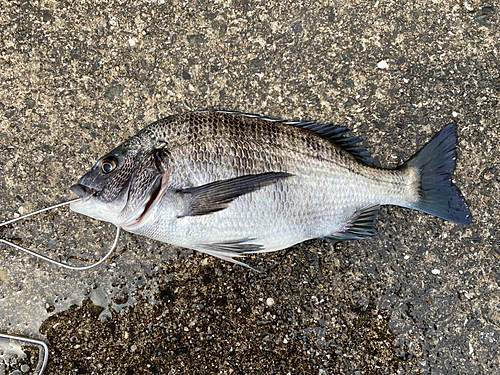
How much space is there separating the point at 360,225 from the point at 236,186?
0.83 m

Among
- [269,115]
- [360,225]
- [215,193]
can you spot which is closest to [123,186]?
[215,193]

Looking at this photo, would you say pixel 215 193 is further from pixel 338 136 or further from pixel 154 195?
pixel 338 136

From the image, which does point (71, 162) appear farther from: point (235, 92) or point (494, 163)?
point (494, 163)

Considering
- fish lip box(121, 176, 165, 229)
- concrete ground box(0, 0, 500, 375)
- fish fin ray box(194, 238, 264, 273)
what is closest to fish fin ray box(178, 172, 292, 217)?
fish lip box(121, 176, 165, 229)

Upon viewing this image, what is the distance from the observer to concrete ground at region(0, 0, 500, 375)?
229 cm

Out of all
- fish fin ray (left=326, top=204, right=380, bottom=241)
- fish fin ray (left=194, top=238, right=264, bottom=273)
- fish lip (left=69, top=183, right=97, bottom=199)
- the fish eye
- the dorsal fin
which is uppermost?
the fish eye

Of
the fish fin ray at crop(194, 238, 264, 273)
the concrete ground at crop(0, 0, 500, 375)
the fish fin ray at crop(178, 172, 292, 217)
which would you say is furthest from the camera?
the concrete ground at crop(0, 0, 500, 375)

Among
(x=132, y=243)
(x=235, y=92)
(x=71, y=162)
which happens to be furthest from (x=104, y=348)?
(x=235, y=92)

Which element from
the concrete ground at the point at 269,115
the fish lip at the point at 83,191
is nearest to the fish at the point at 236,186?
the fish lip at the point at 83,191

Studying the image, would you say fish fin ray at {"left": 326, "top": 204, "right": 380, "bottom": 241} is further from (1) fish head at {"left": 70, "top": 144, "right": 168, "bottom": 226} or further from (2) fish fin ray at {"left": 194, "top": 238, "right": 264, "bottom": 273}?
(1) fish head at {"left": 70, "top": 144, "right": 168, "bottom": 226}

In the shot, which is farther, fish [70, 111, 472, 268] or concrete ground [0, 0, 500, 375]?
concrete ground [0, 0, 500, 375]

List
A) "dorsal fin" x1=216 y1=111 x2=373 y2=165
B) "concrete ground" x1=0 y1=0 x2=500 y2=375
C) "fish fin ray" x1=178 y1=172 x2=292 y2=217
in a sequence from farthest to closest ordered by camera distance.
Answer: "concrete ground" x1=0 y1=0 x2=500 y2=375 < "dorsal fin" x1=216 y1=111 x2=373 y2=165 < "fish fin ray" x1=178 y1=172 x2=292 y2=217

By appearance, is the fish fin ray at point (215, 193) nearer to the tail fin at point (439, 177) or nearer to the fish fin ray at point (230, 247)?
the fish fin ray at point (230, 247)

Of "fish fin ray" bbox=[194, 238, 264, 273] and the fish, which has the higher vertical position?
the fish
